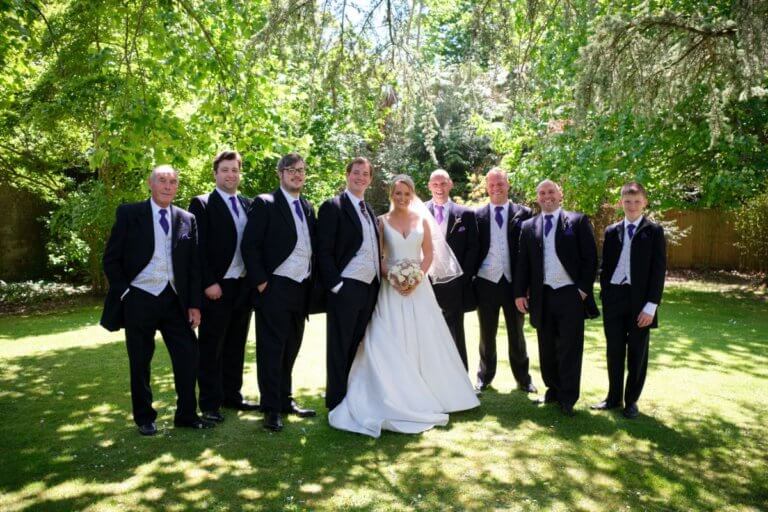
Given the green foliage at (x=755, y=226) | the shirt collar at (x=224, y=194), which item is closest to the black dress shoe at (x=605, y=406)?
the shirt collar at (x=224, y=194)

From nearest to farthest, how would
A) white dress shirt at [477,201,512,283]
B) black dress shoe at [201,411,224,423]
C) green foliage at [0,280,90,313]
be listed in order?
black dress shoe at [201,411,224,423] < white dress shirt at [477,201,512,283] < green foliage at [0,280,90,313]

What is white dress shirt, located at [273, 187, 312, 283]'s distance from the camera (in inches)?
207

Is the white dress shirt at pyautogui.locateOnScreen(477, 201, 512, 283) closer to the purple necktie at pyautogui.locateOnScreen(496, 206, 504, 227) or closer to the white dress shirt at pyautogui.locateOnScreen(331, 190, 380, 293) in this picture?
the purple necktie at pyautogui.locateOnScreen(496, 206, 504, 227)

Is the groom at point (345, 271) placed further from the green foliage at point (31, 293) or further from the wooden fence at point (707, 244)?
the wooden fence at point (707, 244)

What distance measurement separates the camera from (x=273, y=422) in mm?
5090

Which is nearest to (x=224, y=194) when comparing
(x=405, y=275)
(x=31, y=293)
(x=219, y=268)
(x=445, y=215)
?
(x=219, y=268)

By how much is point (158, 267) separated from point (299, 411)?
1.71m

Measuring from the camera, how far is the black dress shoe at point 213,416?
17.4 feet

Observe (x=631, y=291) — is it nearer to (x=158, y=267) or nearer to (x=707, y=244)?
(x=158, y=267)

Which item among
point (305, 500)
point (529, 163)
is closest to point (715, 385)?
point (305, 500)

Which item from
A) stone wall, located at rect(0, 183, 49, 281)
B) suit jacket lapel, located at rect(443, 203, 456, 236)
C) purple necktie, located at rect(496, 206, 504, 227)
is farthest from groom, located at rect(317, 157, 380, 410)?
stone wall, located at rect(0, 183, 49, 281)

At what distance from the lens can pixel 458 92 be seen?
4770 mm

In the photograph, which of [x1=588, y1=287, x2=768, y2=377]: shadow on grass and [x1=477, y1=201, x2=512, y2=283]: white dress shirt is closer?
[x1=477, y1=201, x2=512, y2=283]: white dress shirt

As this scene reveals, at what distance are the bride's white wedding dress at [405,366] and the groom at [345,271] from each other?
139mm
